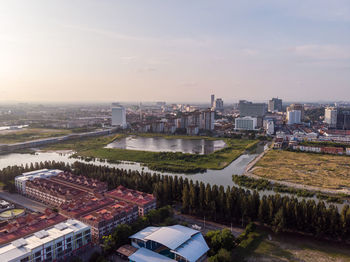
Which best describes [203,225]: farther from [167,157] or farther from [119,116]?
[119,116]

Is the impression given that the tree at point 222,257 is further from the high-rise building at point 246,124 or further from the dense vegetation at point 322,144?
the high-rise building at point 246,124

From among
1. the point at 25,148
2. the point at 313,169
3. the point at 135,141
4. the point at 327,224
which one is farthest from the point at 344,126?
the point at 25,148

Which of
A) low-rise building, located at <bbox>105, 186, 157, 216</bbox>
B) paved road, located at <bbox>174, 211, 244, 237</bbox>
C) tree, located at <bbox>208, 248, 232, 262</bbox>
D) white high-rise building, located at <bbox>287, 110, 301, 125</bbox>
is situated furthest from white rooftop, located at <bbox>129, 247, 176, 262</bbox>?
white high-rise building, located at <bbox>287, 110, 301, 125</bbox>

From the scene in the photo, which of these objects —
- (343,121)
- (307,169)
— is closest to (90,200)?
(307,169)

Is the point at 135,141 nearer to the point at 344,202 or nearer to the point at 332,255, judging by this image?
the point at 344,202

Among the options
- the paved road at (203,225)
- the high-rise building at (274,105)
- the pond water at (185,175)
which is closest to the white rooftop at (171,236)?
the paved road at (203,225)

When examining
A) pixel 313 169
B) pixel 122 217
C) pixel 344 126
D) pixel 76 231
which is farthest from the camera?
pixel 344 126

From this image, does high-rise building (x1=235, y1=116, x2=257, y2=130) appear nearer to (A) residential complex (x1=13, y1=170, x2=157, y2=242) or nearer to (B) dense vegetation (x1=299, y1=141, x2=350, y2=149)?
(B) dense vegetation (x1=299, y1=141, x2=350, y2=149)
